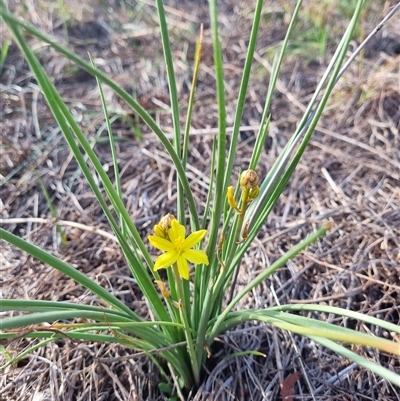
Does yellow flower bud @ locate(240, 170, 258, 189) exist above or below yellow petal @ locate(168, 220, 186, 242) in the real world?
above

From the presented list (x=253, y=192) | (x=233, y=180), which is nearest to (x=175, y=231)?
(x=253, y=192)

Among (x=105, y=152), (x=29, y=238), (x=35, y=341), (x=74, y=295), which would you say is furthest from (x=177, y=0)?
(x=35, y=341)

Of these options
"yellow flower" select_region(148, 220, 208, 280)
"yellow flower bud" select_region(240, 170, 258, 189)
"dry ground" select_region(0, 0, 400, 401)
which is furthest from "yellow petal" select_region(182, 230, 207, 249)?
"dry ground" select_region(0, 0, 400, 401)

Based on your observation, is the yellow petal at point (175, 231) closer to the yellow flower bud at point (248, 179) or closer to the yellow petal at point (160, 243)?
the yellow petal at point (160, 243)

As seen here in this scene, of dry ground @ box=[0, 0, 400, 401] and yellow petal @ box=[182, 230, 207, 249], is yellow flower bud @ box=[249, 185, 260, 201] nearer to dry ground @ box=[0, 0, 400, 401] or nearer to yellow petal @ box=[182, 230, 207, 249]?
yellow petal @ box=[182, 230, 207, 249]

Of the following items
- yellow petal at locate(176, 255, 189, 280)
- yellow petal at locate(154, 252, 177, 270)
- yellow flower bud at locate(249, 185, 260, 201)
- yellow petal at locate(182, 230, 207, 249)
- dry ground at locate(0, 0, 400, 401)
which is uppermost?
yellow flower bud at locate(249, 185, 260, 201)

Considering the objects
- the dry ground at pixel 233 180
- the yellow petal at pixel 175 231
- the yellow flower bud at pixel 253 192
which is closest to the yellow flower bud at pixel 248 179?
the yellow flower bud at pixel 253 192

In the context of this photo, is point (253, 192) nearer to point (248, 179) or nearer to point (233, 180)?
point (248, 179)

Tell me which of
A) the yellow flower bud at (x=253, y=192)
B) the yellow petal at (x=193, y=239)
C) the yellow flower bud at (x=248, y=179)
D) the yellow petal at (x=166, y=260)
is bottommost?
the yellow petal at (x=166, y=260)
